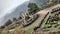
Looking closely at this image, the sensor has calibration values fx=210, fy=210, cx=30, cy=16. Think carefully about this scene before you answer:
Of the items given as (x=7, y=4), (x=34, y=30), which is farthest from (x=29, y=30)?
(x=7, y=4)

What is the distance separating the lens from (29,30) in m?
7.60

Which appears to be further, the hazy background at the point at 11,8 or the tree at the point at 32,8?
the hazy background at the point at 11,8

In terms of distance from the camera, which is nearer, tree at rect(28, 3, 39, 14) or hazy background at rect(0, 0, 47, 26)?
tree at rect(28, 3, 39, 14)

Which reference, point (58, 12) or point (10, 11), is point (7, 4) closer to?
point (10, 11)

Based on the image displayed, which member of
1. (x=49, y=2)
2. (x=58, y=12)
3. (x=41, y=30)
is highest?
(x=49, y=2)

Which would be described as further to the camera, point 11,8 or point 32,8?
point 11,8

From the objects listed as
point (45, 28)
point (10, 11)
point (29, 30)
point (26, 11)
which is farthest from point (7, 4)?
point (45, 28)

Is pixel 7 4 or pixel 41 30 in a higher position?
pixel 7 4

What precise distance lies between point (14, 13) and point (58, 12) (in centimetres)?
215

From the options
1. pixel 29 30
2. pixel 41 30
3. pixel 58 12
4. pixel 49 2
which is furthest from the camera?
pixel 49 2

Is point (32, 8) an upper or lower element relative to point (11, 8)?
lower

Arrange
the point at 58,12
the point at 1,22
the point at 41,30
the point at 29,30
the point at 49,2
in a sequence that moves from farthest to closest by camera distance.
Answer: the point at 49,2, the point at 1,22, the point at 58,12, the point at 29,30, the point at 41,30

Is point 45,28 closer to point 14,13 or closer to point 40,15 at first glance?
point 40,15

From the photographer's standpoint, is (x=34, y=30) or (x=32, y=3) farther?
(x=32, y=3)
